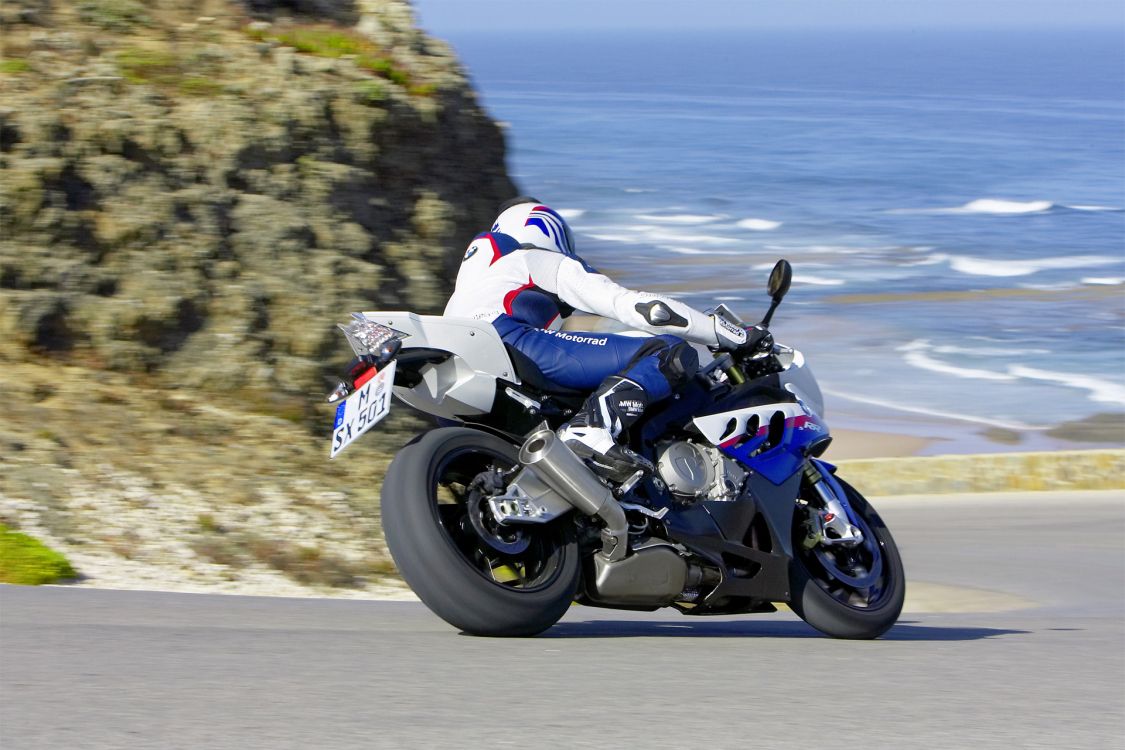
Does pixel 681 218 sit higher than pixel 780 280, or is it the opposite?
pixel 780 280

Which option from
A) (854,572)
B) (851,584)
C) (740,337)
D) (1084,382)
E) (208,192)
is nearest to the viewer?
(740,337)

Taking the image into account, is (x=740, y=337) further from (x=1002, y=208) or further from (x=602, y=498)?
(x=1002, y=208)

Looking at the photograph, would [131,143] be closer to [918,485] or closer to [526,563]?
[526,563]

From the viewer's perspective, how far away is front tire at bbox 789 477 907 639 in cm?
675

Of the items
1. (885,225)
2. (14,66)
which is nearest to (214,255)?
(14,66)

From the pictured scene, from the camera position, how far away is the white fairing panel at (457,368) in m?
5.88

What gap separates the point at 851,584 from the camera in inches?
275

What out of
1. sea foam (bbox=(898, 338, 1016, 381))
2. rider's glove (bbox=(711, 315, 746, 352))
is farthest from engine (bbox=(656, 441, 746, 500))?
sea foam (bbox=(898, 338, 1016, 381))

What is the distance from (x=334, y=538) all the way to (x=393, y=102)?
5247 millimetres

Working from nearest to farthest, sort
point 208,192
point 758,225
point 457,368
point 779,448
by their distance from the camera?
point 457,368
point 779,448
point 208,192
point 758,225

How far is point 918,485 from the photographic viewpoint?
16.3 metres

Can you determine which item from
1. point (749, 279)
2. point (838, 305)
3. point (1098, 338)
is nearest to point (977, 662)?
point (1098, 338)

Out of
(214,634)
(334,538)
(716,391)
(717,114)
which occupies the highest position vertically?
(716,391)

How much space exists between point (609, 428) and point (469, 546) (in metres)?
0.82
